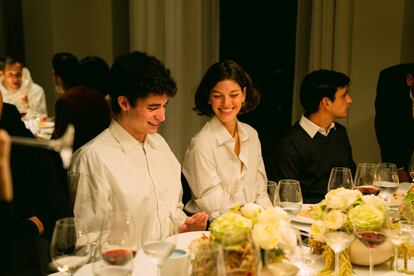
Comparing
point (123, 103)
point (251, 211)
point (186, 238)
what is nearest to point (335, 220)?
point (251, 211)

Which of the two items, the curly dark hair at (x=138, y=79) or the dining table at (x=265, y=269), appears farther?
the curly dark hair at (x=138, y=79)

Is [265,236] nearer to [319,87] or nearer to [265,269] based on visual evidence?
[265,269]

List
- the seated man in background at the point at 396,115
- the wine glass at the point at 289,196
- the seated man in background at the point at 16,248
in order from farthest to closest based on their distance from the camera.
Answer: the seated man in background at the point at 396,115
the wine glass at the point at 289,196
the seated man in background at the point at 16,248

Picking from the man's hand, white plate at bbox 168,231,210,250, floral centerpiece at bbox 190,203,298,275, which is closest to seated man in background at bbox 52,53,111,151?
the man's hand

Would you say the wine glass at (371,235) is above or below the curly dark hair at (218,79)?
below

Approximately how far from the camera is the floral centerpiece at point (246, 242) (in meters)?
1.34

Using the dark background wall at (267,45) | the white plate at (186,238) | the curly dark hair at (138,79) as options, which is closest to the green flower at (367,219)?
the white plate at (186,238)

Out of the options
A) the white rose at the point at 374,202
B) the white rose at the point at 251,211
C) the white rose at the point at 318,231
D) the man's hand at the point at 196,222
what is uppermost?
the white rose at the point at 251,211

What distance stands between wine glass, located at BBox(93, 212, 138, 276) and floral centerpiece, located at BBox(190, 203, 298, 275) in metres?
0.17

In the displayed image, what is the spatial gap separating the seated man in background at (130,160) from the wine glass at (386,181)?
749 mm

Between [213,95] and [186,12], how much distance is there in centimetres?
215

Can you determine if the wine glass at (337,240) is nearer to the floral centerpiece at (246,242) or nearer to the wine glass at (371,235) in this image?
the wine glass at (371,235)

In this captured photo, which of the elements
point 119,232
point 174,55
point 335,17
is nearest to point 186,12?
point 174,55

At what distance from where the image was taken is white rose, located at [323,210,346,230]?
1603mm
